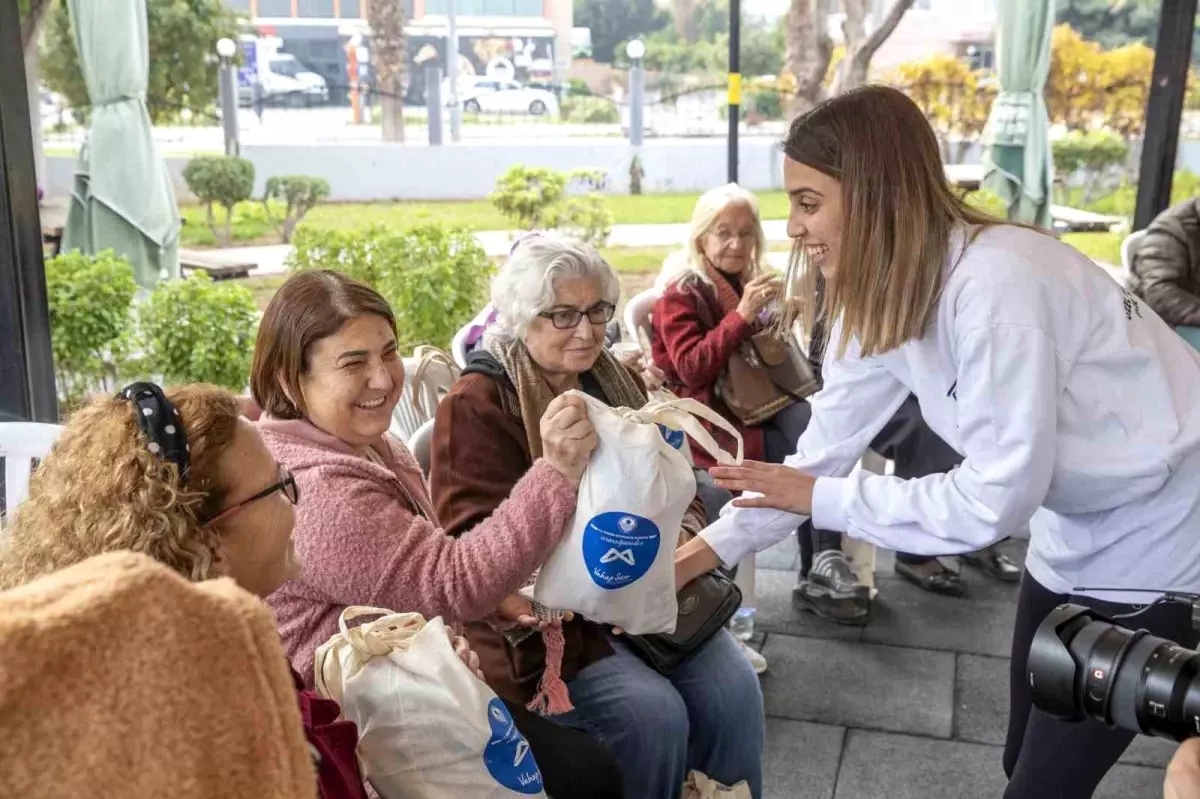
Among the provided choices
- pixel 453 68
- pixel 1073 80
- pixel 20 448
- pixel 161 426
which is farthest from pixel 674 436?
pixel 1073 80

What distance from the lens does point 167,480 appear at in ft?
4.03

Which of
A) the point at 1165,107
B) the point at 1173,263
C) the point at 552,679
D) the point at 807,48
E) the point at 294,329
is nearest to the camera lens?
the point at 294,329

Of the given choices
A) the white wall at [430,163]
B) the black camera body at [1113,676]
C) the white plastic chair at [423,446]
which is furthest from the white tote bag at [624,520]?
the white wall at [430,163]

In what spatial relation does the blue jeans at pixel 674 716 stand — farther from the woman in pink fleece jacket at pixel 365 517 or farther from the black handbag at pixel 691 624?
the woman in pink fleece jacket at pixel 365 517

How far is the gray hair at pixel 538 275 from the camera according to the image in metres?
2.27

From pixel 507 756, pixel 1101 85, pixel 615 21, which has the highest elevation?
pixel 615 21

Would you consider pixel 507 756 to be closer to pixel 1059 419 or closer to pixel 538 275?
pixel 1059 419

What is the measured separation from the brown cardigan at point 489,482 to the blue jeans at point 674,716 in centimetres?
7

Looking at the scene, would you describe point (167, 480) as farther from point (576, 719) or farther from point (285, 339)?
point (576, 719)

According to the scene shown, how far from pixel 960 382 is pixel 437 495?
1.00 meters

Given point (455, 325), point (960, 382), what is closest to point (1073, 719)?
point (960, 382)

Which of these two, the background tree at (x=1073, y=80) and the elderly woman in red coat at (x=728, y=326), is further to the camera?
the background tree at (x=1073, y=80)

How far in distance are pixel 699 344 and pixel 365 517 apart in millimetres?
1934

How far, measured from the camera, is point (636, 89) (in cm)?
639
